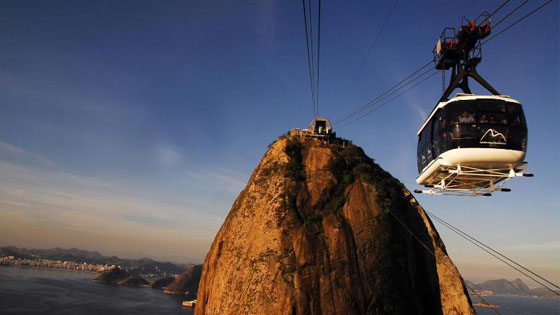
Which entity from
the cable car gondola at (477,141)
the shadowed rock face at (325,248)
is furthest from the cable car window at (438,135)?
the shadowed rock face at (325,248)

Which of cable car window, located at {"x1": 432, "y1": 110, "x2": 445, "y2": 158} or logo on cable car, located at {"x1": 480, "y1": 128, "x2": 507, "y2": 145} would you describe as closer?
logo on cable car, located at {"x1": 480, "y1": 128, "x2": 507, "y2": 145}

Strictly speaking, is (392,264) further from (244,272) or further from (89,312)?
(89,312)

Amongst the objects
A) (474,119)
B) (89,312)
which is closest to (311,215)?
(474,119)

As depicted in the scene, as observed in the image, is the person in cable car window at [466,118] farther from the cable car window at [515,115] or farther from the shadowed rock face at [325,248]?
the shadowed rock face at [325,248]

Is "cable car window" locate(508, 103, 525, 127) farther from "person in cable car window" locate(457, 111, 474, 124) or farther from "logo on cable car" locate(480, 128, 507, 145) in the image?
"person in cable car window" locate(457, 111, 474, 124)

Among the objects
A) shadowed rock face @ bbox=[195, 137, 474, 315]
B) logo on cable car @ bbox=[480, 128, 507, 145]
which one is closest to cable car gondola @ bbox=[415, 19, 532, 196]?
logo on cable car @ bbox=[480, 128, 507, 145]

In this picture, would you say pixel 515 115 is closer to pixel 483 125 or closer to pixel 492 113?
pixel 492 113
